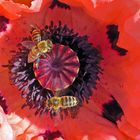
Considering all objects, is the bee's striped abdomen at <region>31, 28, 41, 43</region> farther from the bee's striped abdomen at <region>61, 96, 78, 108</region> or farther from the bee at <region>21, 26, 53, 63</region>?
the bee's striped abdomen at <region>61, 96, 78, 108</region>

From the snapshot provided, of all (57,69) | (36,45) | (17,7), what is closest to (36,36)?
(36,45)

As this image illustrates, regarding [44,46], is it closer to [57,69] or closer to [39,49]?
[39,49]

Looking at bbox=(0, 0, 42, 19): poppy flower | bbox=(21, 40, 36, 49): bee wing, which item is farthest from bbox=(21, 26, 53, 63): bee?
bbox=(0, 0, 42, 19): poppy flower

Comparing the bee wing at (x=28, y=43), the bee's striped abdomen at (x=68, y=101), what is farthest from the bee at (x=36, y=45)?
the bee's striped abdomen at (x=68, y=101)

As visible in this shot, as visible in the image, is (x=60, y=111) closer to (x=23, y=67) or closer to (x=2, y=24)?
(x=23, y=67)

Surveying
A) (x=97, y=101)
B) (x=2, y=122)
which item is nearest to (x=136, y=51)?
(x=97, y=101)
